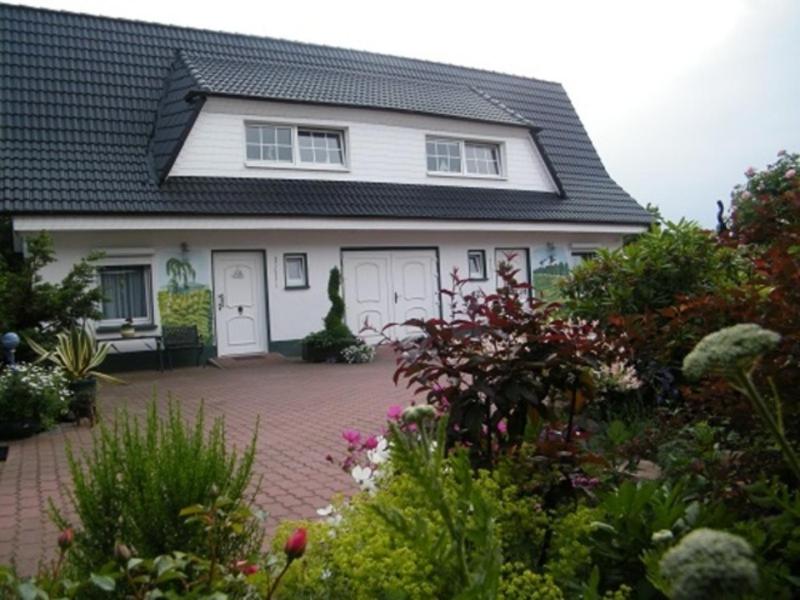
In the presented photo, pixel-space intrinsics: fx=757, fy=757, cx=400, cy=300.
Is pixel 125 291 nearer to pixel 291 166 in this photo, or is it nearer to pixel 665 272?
pixel 291 166

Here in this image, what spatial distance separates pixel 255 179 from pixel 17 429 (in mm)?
9654

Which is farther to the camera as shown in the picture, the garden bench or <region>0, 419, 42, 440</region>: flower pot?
the garden bench

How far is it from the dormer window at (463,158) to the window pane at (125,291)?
26.5ft

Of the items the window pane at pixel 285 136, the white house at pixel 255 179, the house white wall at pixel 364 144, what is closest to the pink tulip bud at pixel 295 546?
the white house at pixel 255 179

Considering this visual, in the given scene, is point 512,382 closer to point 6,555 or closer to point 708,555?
point 708,555

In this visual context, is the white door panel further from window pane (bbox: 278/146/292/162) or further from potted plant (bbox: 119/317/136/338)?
potted plant (bbox: 119/317/136/338)

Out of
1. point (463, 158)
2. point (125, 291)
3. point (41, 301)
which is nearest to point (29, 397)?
point (41, 301)

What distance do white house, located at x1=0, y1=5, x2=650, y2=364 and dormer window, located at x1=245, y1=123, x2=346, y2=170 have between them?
0.05 m

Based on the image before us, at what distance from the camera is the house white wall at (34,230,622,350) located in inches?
619

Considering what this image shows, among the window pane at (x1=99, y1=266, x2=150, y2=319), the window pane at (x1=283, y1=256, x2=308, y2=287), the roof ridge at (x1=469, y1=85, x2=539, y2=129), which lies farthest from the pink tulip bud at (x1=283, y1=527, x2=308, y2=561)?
the roof ridge at (x1=469, y1=85, x2=539, y2=129)

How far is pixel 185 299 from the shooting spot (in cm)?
1648

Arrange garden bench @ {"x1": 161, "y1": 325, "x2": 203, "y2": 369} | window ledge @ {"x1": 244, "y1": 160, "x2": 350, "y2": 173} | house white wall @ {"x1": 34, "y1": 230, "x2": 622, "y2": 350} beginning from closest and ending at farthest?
house white wall @ {"x1": 34, "y1": 230, "x2": 622, "y2": 350}
garden bench @ {"x1": 161, "y1": 325, "x2": 203, "y2": 369}
window ledge @ {"x1": 244, "y1": 160, "x2": 350, "y2": 173}

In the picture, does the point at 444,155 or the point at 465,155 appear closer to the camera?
the point at 444,155

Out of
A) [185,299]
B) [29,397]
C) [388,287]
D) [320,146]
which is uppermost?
[320,146]
